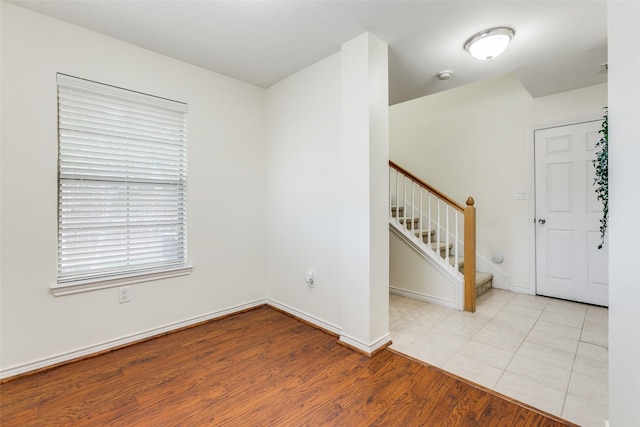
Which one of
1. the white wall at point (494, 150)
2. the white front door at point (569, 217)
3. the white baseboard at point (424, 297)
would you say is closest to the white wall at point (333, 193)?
the white baseboard at point (424, 297)

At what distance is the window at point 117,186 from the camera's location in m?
2.04

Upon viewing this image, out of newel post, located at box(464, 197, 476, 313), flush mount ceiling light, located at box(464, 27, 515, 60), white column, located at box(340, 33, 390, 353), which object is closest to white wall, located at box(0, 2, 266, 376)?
white column, located at box(340, 33, 390, 353)

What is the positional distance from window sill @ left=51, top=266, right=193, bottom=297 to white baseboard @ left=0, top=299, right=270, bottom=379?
16.9 inches

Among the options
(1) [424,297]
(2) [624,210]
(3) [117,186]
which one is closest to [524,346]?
(1) [424,297]

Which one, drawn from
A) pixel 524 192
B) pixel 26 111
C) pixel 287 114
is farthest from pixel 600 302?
pixel 26 111

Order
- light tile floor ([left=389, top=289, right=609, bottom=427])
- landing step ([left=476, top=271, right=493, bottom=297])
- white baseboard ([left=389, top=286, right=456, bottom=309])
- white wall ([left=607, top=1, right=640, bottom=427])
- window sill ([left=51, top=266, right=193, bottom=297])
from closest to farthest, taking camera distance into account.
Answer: white wall ([left=607, top=1, right=640, bottom=427]) < light tile floor ([left=389, top=289, right=609, bottom=427]) < window sill ([left=51, top=266, right=193, bottom=297]) < white baseboard ([left=389, top=286, right=456, bottom=309]) < landing step ([left=476, top=271, right=493, bottom=297])

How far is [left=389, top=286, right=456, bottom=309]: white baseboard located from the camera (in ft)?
10.2

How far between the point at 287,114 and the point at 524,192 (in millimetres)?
3051

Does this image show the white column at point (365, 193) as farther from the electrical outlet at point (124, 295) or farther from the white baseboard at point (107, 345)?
the electrical outlet at point (124, 295)

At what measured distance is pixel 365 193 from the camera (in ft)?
7.03

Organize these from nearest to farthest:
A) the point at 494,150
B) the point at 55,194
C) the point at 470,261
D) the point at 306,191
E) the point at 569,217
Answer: the point at 55,194 → the point at 306,191 → the point at 470,261 → the point at 569,217 → the point at 494,150

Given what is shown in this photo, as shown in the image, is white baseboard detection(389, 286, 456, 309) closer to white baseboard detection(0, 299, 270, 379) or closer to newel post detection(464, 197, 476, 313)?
newel post detection(464, 197, 476, 313)

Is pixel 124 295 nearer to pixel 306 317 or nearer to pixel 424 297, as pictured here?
pixel 306 317

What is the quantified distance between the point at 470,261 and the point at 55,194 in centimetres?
361
